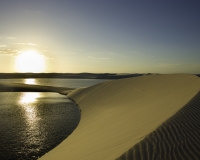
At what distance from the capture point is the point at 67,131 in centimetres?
1094

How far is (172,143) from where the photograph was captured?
473 centimetres

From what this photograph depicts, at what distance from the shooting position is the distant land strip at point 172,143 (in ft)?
13.7

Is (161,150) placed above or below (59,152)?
above

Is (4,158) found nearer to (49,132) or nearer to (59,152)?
(59,152)

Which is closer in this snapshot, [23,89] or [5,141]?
[5,141]

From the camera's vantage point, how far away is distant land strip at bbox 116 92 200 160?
13.7 ft

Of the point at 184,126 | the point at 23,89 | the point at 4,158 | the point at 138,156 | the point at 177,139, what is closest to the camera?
the point at 138,156

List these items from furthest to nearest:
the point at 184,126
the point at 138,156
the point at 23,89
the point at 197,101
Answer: the point at 23,89 → the point at 197,101 → the point at 184,126 → the point at 138,156

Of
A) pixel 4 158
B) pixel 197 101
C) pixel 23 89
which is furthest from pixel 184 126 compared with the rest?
pixel 23 89

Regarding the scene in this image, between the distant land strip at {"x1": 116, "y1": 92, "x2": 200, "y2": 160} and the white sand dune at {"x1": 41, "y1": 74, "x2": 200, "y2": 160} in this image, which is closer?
the distant land strip at {"x1": 116, "y1": 92, "x2": 200, "y2": 160}

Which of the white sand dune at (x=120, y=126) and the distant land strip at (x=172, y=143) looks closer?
the distant land strip at (x=172, y=143)

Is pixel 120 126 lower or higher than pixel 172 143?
lower

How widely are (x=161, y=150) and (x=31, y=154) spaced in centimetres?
541

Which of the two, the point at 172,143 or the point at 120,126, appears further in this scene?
the point at 120,126
